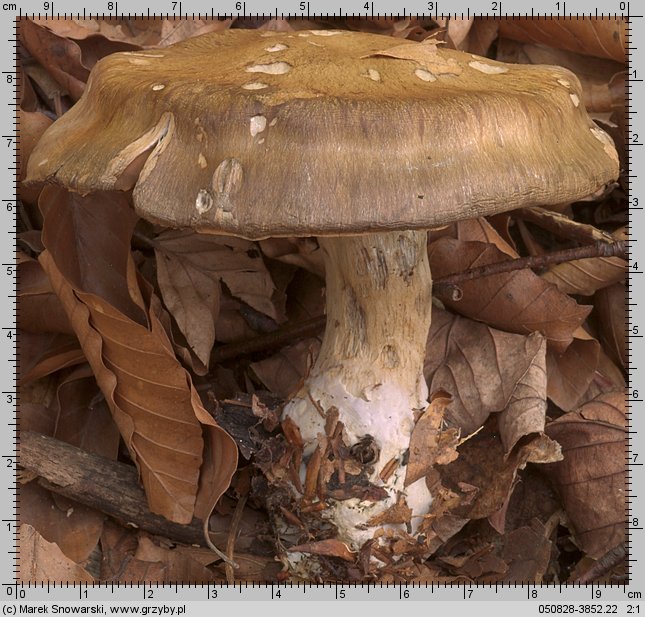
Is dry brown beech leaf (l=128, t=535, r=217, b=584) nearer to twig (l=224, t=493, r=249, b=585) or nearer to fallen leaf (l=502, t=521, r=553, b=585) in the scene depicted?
twig (l=224, t=493, r=249, b=585)

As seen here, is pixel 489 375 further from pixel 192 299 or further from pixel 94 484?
Result: pixel 94 484

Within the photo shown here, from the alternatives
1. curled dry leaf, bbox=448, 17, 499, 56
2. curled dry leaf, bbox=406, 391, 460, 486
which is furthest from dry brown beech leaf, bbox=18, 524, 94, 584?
curled dry leaf, bbox=448, 17, 499, 56

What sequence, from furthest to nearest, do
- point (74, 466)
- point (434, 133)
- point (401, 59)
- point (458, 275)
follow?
point (458, 275) → point (74, 466) → point (401, 59) → point (434, 133)

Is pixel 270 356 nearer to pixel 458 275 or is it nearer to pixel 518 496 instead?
pixel 458 275

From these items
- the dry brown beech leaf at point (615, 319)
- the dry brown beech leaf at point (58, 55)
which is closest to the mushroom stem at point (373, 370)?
the dry brown beech leaf at point (615, 319)

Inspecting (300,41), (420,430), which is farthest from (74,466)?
(300,41)

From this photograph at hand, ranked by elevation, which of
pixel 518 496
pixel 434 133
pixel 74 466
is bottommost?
→ pixel 518 496
